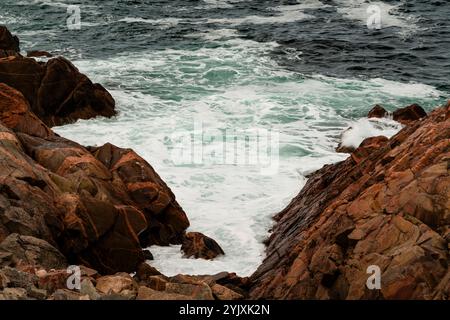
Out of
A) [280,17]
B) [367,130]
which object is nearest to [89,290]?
[367,130]

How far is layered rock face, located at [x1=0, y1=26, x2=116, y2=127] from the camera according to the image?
23.1m

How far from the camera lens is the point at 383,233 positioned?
9.41m

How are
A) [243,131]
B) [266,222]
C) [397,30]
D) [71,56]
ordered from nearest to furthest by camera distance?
[266,222], [243,131], [71,56], [397,30]

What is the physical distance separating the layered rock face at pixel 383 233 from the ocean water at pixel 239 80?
9.39 ft

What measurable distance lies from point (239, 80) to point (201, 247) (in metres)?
16.8

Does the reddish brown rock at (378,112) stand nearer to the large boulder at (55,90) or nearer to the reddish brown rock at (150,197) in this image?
the large boulder at (55,90)

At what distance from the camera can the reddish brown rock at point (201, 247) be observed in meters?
14.2

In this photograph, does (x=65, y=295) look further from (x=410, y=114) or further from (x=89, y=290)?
(x=410, y=114)

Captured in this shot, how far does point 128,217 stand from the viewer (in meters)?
14.0

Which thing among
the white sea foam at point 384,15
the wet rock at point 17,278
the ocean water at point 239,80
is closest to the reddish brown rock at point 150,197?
the ocean water at point 239,80

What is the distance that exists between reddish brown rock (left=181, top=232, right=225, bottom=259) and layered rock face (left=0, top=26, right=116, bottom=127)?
36.7 ft
